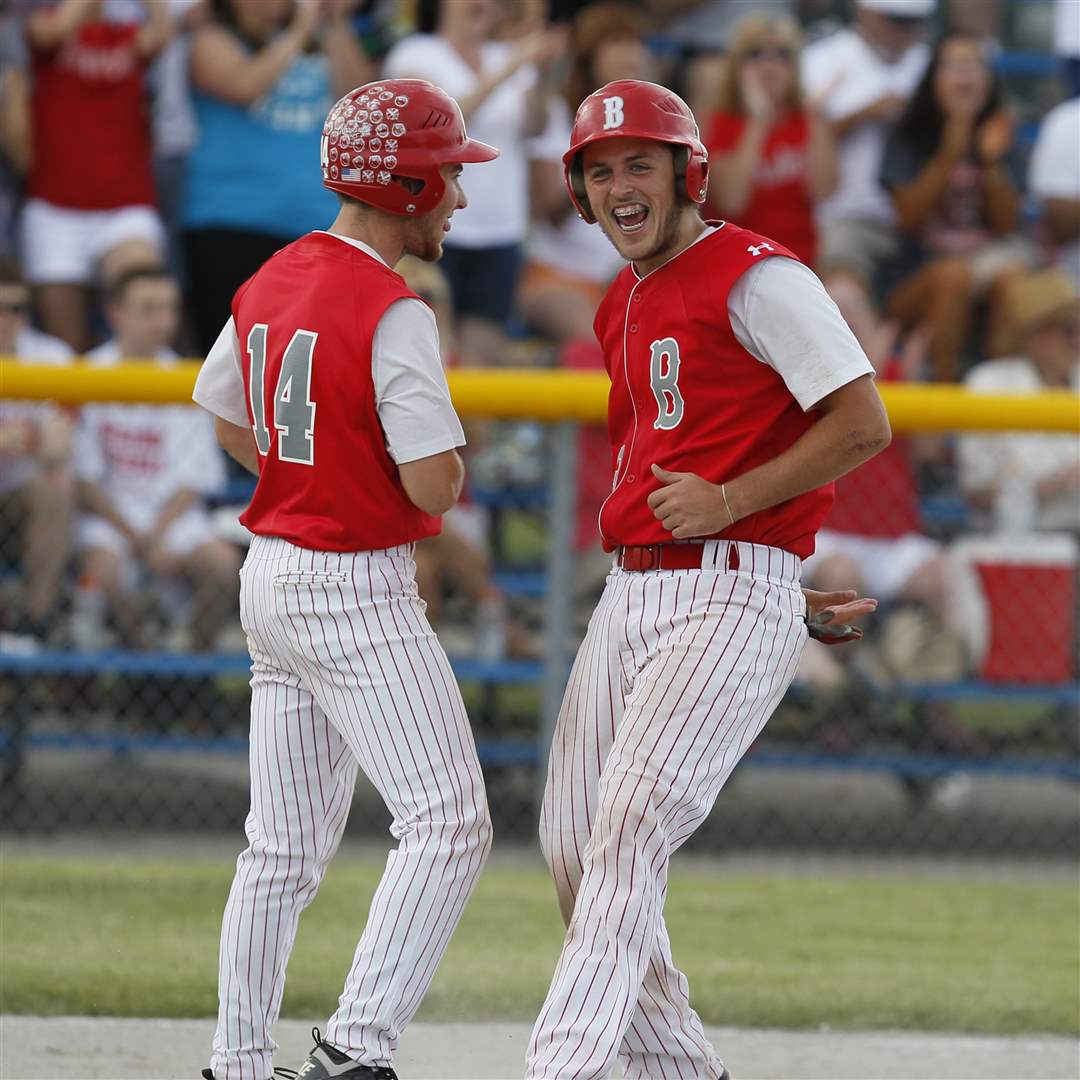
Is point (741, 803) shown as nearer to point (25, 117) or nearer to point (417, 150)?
point (25, 117)

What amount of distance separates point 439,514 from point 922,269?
19.1 feet

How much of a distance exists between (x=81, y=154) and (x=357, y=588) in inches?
186

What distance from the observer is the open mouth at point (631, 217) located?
3.75 meters

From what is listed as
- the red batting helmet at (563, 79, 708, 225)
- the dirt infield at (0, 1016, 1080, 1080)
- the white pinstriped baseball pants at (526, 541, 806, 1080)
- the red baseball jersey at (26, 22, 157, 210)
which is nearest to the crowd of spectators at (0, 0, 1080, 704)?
the red baseball jersey at (26, 22, 157, 210)

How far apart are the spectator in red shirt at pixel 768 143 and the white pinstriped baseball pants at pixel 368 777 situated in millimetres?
5095

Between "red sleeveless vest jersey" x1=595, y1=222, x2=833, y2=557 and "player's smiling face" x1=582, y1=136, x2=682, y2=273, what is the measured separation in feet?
0.26

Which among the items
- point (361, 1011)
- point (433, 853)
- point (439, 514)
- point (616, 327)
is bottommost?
point (361, 1011)

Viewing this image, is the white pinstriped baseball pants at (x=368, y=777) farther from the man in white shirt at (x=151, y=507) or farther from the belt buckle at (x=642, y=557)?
the man in white shirt at (x=151, y=507)

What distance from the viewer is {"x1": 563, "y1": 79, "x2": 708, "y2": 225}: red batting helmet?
3.69 m

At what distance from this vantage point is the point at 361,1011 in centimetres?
367

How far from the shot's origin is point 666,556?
Result: 3795 mm

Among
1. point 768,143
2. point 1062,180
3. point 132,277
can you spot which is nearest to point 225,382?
point 132,277

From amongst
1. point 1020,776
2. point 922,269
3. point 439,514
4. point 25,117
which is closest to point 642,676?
point 439,514

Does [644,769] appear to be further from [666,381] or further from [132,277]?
[132,277]
